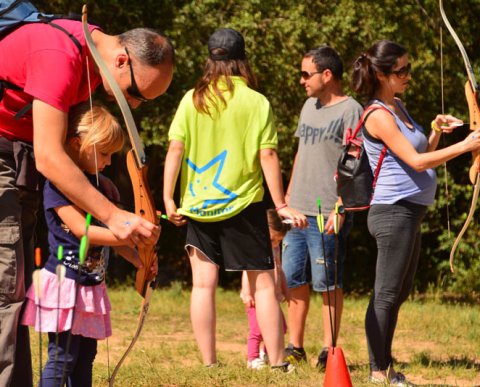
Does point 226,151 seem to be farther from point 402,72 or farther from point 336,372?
point 336,372

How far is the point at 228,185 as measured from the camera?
5.62 m

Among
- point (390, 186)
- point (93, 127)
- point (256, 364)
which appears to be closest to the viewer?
point (93, 127)

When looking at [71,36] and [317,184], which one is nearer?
[71,36]

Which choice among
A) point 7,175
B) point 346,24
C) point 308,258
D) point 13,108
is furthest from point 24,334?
point 346,24

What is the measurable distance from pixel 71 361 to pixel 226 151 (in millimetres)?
1929

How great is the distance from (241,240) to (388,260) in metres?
0.81

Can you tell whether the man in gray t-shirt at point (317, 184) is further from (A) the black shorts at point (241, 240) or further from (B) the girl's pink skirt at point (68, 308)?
(B) the girl's pink skirt at point (68, 308)

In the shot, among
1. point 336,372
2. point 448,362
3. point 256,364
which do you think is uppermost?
point 336,372

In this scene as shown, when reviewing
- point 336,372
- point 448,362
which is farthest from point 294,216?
point 448,362

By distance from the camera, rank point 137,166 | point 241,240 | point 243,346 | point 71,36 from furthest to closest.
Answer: point 243,346 → point 241,240 → point 137,166 → point 71,36

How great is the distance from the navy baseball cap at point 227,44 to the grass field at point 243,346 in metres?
1.76

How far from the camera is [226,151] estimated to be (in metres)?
5.68

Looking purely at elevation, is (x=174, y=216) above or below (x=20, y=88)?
below

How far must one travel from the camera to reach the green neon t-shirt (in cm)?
563
